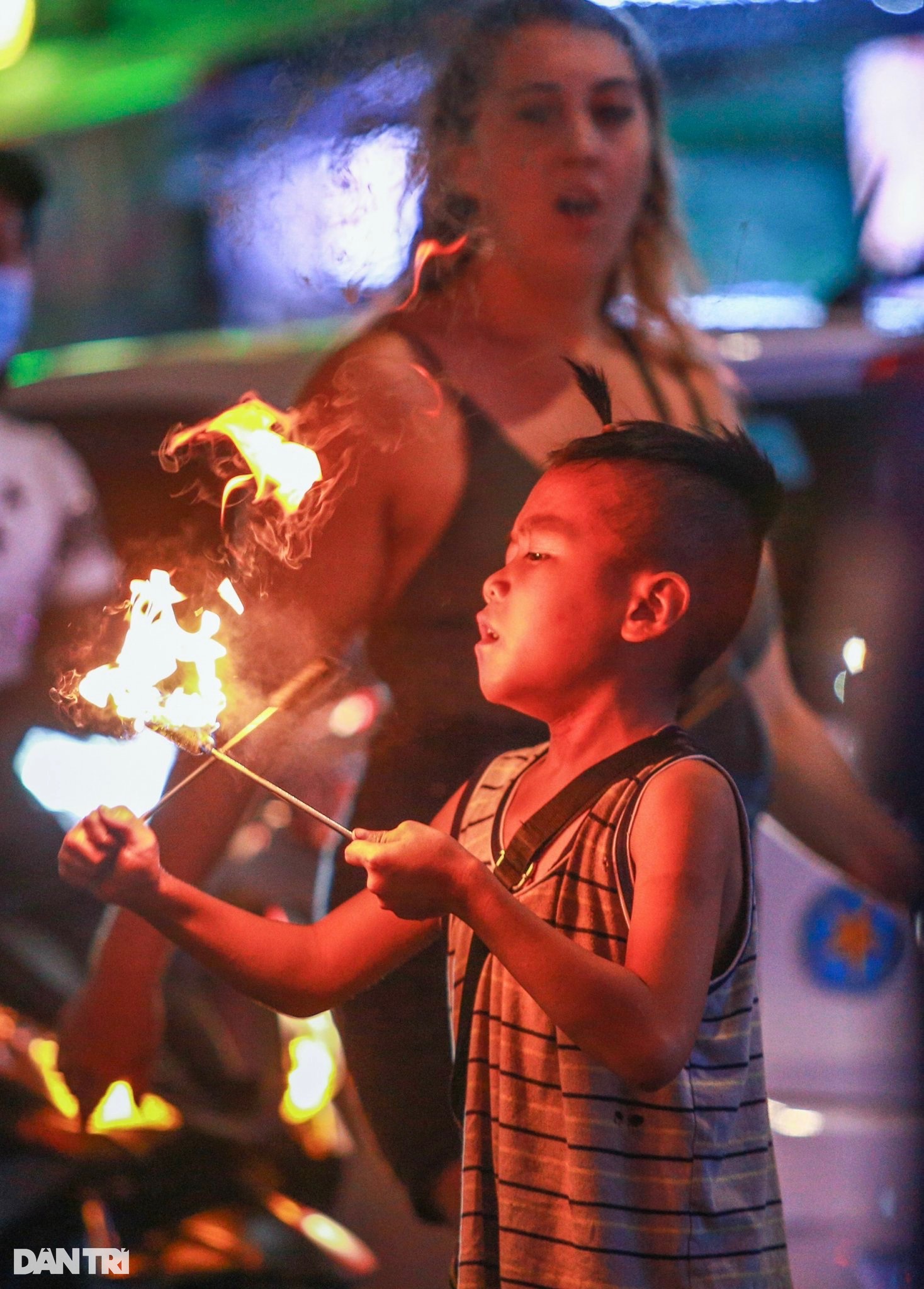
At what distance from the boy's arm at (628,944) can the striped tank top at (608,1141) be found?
3 cm

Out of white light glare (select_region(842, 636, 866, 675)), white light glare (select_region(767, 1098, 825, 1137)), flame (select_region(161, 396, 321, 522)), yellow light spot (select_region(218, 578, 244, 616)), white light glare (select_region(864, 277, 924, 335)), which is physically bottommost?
white light glare (select_region(767, 1098, 825, 1137))

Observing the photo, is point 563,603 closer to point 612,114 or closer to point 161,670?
point 161,670

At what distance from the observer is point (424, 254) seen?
1.21m

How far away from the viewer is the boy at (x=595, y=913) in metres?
0.92

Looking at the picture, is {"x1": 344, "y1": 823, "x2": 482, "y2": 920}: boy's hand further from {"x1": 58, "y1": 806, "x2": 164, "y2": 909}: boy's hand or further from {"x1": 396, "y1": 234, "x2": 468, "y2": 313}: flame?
{"x1": 396, "y1": 234, "x2": 468, "y2": 313}: flame

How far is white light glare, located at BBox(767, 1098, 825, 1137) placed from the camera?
1854 mm

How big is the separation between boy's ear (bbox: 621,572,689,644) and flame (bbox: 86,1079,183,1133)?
26.6 inches

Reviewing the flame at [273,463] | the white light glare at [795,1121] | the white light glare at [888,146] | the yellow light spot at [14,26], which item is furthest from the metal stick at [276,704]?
the yellow light spot at [14,26]

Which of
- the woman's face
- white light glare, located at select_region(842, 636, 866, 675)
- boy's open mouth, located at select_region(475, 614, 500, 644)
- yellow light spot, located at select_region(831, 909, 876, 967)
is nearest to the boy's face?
boy's open mouth, located at select_region(475, 614, 500, 644)

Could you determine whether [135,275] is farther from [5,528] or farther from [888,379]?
[888,379]

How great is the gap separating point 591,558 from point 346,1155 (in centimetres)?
122

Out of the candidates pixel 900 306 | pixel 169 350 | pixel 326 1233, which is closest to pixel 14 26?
pixel 169 350

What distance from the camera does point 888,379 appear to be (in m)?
1.55

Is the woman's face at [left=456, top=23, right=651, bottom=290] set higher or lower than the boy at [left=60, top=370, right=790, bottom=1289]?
higher
